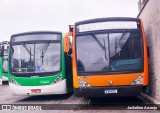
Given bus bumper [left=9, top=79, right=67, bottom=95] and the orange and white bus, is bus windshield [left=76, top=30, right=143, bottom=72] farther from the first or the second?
bus bumper [left=9, top=79, right=67, bottom=95]

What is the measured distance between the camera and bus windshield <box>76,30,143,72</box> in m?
10.9

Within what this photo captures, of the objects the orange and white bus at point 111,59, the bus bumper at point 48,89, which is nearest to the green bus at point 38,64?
the bus bumper at point 48,89

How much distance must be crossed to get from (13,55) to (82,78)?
4016 millimetres

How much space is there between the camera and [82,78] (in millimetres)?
10984

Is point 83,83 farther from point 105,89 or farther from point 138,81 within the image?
point 138,81

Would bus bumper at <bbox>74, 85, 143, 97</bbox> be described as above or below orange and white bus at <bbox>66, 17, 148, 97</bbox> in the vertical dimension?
below

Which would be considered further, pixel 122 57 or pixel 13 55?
pixel 13 55

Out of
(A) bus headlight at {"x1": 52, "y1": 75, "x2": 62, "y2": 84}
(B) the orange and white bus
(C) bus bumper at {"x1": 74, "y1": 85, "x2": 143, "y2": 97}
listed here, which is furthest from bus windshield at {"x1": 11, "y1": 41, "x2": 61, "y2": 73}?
(C) bus bumper at {"x1": 74, "y1": 85, "x2": 143, "y2": 97}

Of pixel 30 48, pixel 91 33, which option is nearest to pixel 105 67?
pixel 91 33

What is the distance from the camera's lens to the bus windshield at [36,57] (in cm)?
1313

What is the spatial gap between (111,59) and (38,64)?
144 inches

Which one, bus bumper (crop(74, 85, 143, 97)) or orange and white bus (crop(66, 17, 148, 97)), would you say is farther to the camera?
orange and white bus (crop(66, 17, 148, 97))

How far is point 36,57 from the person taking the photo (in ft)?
43.5

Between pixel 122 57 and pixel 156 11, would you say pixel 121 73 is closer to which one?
pixel 122 57
